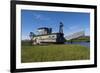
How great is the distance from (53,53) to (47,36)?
0.18 m

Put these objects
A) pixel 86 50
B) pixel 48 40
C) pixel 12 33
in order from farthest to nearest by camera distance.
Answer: pixel 86 50 → pixel 48 40 → pixel 12 33

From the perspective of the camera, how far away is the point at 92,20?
1988 millimetres

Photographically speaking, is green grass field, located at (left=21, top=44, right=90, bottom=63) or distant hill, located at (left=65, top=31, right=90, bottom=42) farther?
distant hill, located at (left=65, top=31, right=90, bottom=42)

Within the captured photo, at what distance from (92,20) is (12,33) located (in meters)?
0.83

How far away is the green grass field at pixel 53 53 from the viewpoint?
5.92ft

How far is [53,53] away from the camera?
188 centimetres

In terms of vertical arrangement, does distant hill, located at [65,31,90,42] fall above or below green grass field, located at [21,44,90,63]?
above

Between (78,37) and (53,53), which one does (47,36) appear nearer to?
(53,53)

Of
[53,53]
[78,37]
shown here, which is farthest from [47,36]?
[78,37]

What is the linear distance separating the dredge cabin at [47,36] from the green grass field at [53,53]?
5 centimetres

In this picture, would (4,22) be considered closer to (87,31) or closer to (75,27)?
(75,27)

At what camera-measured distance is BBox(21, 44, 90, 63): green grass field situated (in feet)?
5.92

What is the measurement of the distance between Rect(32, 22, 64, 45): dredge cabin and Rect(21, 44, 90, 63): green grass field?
48 mm

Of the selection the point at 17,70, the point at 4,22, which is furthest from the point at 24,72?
the point at 4,22
